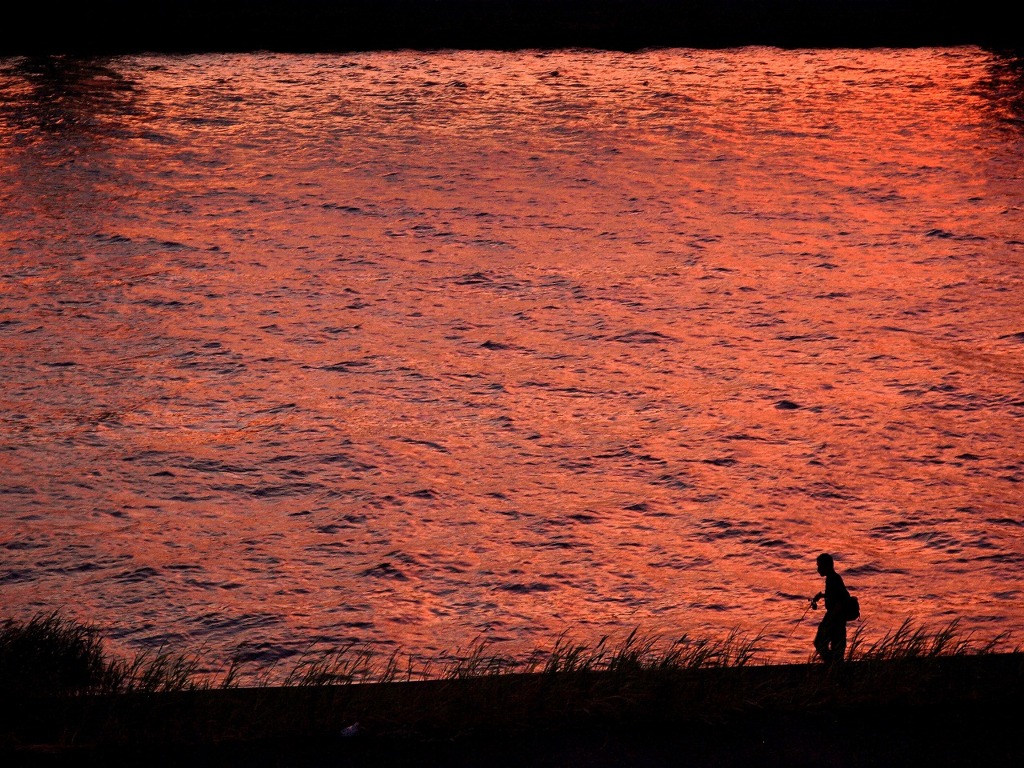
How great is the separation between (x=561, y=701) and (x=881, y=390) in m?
7.71

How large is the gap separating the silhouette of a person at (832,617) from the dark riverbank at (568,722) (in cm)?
11

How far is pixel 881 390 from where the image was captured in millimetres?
13547

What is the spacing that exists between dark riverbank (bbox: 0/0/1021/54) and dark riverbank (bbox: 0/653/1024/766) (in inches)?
950

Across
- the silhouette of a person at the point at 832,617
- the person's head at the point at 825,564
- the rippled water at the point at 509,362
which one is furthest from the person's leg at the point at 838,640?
the rippled water at the point at 509,362

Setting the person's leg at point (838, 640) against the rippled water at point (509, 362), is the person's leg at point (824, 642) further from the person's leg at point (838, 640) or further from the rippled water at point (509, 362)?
the rippled water at point (509, 362)

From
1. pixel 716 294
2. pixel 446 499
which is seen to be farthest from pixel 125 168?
pixel 446 499

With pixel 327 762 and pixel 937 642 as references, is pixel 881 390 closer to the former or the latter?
pixel 937 642

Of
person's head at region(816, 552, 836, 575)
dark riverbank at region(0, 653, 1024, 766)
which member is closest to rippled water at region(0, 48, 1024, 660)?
dark riverbank at region(0, 653, 1024, 766)

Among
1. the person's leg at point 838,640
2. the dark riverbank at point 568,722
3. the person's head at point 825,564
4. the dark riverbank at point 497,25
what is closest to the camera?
the dark riverbank at point 568,722

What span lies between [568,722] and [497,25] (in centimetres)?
2586

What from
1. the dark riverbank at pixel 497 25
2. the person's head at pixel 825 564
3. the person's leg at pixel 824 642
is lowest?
the person's leg at pixel 824 642

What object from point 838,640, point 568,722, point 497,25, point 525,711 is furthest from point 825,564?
point 497,25

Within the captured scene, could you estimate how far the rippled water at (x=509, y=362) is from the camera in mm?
10266

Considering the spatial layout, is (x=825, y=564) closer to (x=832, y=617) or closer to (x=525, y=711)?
(x=832, y=617)
